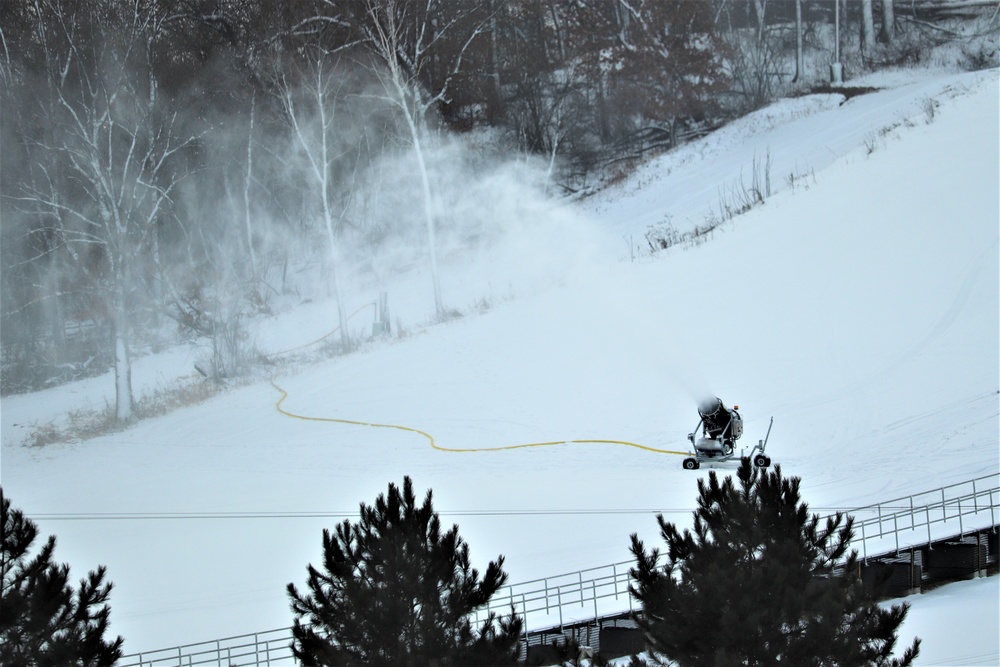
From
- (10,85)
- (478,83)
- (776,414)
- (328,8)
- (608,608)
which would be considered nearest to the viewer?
(608,608)

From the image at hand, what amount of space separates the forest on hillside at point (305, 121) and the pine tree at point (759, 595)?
13.3 m

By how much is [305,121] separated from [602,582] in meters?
13.0

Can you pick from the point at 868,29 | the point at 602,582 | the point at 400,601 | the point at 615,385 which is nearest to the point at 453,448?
the point at 615,385

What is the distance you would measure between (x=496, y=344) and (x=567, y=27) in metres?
7.98

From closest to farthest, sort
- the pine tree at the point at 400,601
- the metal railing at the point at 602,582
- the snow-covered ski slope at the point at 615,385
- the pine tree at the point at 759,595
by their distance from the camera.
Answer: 1. the pine tree at the point at 759,595
2. the pine tree at the point at 400,601
3. the metal railing at the point at 602,582
4. the snow-covered ski slope at the point at 615,385

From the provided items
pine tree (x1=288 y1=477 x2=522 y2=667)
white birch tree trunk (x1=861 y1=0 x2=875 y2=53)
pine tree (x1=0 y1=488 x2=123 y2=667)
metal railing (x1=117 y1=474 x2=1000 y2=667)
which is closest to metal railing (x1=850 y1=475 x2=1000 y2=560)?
metal railing (x1=117 y1=474 x2=1000 y2=667)

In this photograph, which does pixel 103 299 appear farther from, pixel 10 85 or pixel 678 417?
pixel 678 417

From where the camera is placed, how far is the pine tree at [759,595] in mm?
4770

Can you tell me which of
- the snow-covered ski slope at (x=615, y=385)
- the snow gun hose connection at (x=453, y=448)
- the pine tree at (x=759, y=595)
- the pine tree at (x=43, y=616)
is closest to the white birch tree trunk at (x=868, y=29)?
the snow-covered ski slope at (x=615, y=385)

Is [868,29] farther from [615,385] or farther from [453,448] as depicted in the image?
[453,448]

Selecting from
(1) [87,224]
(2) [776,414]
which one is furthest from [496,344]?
(1) [87,224]

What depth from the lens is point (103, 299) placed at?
18547 millimetres

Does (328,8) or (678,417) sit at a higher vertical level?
(328,8)

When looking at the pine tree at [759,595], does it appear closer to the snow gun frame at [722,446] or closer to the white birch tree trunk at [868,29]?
the snow gun frame at [722,446]
